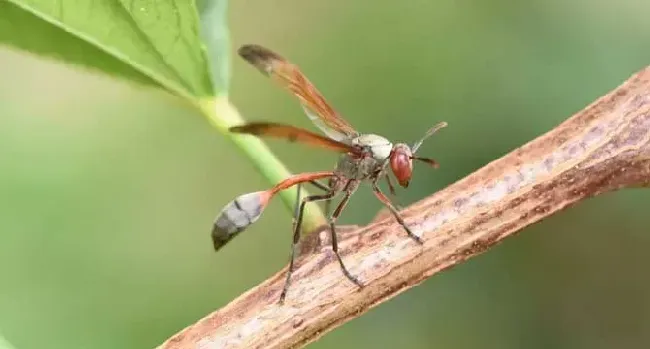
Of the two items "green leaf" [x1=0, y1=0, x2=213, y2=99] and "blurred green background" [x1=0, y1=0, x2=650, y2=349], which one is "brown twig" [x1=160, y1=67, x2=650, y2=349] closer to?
"green leaf" [x1=0, y1=0, x2=213, y2=99]

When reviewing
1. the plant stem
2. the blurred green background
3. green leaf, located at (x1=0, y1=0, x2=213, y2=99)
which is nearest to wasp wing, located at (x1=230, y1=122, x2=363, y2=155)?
the plant stem

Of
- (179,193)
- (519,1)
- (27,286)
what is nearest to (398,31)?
(519,1)

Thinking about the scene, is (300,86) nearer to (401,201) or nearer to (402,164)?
(402,164)

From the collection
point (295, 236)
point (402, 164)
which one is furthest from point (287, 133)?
point (402, 164)

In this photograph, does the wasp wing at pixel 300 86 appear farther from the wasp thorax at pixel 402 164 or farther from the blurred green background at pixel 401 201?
the blurred green background at pixel 401 201

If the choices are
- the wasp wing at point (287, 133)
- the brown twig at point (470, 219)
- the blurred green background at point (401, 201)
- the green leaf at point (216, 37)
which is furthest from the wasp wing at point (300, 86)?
the blurred green background at point (401, 201)

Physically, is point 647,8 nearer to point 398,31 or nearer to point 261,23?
point 398,31
